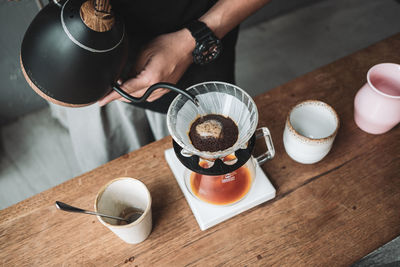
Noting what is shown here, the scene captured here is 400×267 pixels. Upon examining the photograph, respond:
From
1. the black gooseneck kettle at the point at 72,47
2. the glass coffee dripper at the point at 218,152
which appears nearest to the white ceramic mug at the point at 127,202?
the glass coffee dripper at the point at 218,152

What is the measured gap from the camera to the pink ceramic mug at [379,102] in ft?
2.59

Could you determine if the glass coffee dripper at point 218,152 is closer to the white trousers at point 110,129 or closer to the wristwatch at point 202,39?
the wristwatch at point 202,39

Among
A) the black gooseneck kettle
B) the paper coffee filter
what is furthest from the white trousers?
the black gooseneck kettle

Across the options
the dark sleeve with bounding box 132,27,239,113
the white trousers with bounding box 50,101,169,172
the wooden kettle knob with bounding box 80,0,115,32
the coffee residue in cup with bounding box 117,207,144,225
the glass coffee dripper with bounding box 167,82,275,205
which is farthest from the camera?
the white trousers with bounding box 50,101,169,172

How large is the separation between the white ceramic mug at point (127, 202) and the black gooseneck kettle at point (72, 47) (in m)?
0.23

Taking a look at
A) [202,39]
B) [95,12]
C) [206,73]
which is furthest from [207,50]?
[95,12]

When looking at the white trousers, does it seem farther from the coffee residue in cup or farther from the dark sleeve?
the coffee residue in cup

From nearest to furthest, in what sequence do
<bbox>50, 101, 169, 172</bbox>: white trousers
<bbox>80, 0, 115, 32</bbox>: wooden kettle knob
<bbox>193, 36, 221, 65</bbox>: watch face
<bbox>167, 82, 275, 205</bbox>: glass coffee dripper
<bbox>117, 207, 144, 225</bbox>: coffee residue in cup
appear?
1. <bbox>80, 0, 115, 32</bbox>: wooden kettle knob
2. <bbox>167, 82, 275, 205</bbox>: glass coffee dripper
3. <bbox>117, 207, 144, 225</bbox>: coffee residue in cup
4. <bbox>193, 36, 221, 65</bbox>: watch face
5. <bbox>50, 101, 169, 172</bbox>: white trousers

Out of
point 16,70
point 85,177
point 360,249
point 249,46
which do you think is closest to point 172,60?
point 85,177

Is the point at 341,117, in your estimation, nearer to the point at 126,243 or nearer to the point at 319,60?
the point at 126,243

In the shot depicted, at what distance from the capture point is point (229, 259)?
71 centimetres

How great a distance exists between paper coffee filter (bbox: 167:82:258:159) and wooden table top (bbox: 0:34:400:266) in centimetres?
21

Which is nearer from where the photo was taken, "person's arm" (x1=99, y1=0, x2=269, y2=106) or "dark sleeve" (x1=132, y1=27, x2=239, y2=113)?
"person's arm" (x1=99, y1=0, x2=269, y2=106)

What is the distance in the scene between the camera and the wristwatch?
2.79ft
